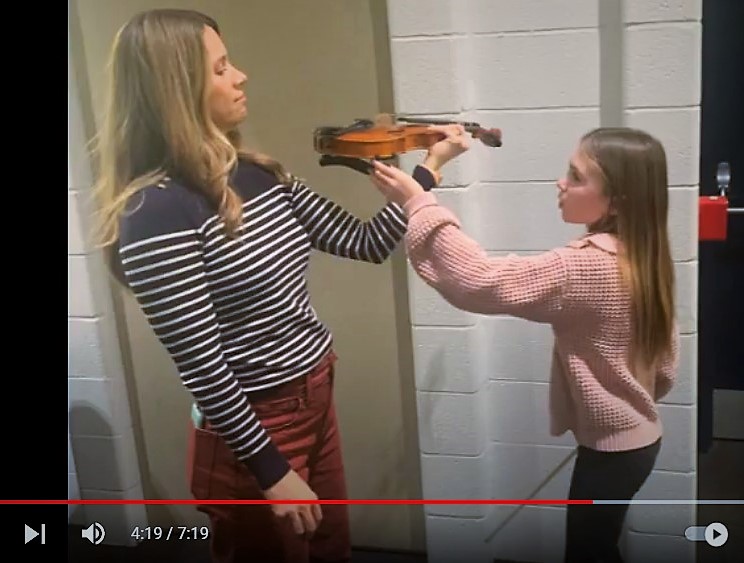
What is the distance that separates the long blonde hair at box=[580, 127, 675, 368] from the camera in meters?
1.23

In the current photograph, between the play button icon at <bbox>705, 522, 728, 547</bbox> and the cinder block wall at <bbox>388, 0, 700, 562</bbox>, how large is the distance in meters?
0.03

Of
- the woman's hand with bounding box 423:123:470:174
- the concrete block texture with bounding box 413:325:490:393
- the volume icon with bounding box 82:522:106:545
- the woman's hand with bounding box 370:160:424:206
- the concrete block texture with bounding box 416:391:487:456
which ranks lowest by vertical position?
the volume icon with bounding box 82:522:106:545

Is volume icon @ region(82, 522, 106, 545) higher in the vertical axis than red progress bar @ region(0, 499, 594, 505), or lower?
lower

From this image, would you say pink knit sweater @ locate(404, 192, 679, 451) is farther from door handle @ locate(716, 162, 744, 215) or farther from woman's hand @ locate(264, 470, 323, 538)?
woman's hand @ locate(264, 470, 323, 538)

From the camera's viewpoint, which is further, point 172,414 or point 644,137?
point 172,414

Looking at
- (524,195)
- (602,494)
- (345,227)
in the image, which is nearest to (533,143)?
(524,195)

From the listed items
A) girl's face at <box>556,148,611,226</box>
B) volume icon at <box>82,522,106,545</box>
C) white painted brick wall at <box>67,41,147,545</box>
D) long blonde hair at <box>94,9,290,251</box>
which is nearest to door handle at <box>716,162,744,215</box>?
girl's face at <box>556,148,611,226</box>

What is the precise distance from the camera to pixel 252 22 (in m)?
1.29

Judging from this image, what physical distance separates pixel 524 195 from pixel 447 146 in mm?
130

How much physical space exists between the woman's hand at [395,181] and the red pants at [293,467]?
0.89ft

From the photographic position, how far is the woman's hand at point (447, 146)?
1.27 meters
